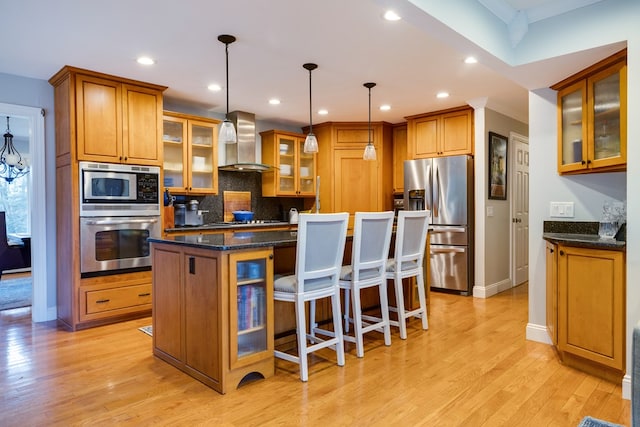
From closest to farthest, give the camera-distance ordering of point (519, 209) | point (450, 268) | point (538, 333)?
1. point (538, 333)
2. point (450, 268)
3. point (519, 209)

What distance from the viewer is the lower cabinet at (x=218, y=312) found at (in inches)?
93.0

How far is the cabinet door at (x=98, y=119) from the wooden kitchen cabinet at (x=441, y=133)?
144 inches

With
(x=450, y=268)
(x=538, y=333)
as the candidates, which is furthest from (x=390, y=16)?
(x=450, y=268)

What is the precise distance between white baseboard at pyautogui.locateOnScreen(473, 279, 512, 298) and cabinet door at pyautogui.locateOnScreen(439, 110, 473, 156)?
66.1 inches

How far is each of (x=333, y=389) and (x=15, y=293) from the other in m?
4.81

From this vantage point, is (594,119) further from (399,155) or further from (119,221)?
(119,221)

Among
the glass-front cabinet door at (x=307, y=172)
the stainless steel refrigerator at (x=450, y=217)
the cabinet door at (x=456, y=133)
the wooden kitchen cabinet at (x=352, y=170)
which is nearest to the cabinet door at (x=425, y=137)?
the cabinet door at (x=456, y=133)

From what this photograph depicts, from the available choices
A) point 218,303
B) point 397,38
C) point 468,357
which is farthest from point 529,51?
point 218,303

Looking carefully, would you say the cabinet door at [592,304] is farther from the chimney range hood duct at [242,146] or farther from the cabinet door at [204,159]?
the cabinet door at [204,159]

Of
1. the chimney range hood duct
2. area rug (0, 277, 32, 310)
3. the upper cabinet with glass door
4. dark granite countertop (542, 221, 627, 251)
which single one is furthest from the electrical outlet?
area rug (0, 277, 32, 310)

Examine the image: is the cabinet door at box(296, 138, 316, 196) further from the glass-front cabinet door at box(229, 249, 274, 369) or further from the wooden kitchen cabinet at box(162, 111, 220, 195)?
the glass-front cabinet door at box(229, 249, 274, 369)

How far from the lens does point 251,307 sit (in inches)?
100

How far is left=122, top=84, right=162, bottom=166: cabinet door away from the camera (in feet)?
13.1

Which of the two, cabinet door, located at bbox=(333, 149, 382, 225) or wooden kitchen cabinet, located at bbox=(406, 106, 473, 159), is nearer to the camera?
wooden kitchen cabinet, located at bbox=(406, 106, 473, 159)
